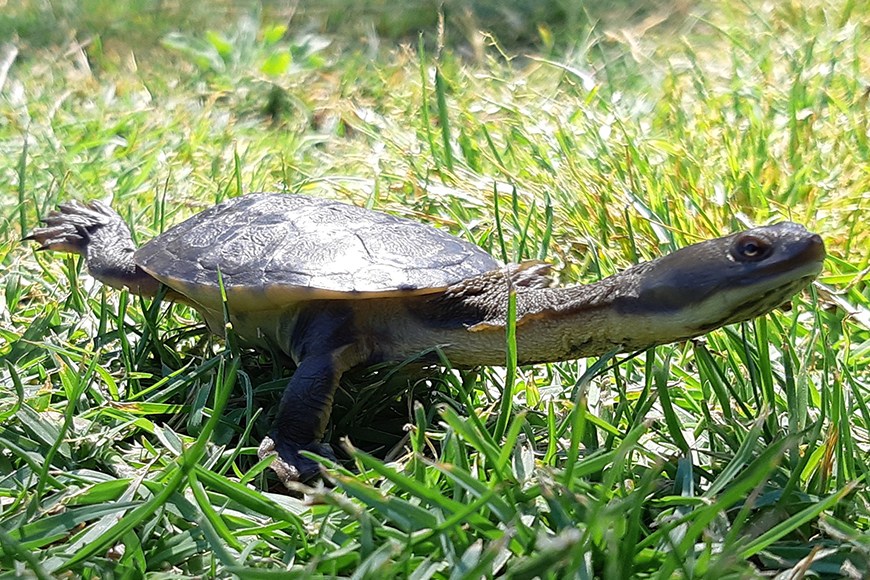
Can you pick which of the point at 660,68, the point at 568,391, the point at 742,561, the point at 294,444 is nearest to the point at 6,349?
the point at 294,444

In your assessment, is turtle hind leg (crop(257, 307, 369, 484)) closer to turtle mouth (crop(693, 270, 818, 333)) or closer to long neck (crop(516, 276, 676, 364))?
long neck (crop(516, 276, 676, 364))

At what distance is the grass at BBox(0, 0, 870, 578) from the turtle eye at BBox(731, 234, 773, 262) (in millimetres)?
273

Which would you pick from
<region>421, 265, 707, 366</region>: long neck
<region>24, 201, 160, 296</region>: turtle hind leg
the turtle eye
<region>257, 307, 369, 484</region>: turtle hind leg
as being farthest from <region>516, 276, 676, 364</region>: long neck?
<region>24, 201, 160, 296</region>: turtle hind leg

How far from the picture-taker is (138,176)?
3.38m

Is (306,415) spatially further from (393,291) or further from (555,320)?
(555,320)

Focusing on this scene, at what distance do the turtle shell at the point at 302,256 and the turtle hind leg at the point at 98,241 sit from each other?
0.30 feet

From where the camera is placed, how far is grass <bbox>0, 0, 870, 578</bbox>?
4.26 ft

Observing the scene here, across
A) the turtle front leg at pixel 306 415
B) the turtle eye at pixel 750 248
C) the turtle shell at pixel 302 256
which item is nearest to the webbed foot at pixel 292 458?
the turtle front leg at pixel 306 415

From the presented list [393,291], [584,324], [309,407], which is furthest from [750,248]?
[309,407]

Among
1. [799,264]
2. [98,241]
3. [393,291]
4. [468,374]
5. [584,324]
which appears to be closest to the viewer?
[799,264]

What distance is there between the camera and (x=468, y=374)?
1.99m

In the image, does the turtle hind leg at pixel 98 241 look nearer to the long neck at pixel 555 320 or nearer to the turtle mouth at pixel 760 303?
the long neck at pixel 555 320

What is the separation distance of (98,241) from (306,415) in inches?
40.9

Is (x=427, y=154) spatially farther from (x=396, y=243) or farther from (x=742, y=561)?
(x=742, y=561)
